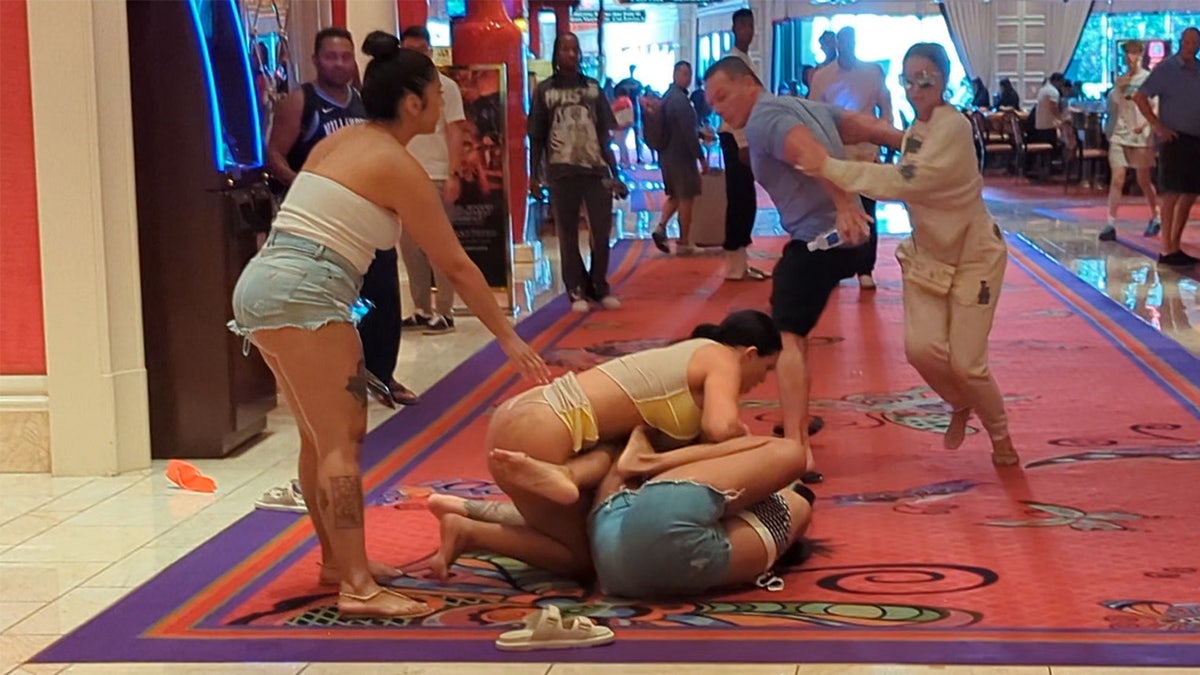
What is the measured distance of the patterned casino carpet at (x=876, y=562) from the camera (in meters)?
3.74

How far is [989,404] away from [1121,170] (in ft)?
29.2

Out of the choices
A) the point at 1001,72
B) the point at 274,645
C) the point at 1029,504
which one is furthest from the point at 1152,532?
the point at 1001,72

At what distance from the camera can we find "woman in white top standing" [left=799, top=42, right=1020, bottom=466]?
5.23 metres

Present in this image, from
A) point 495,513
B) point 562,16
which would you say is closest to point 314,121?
point 495,513

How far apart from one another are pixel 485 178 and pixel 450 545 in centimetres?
584

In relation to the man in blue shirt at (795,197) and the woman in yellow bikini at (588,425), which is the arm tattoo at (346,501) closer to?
Answer: the woman in yellow bikini at (588,425)

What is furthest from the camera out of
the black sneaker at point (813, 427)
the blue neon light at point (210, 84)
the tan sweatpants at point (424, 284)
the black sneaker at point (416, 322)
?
the black sneaker at point (416, 322)

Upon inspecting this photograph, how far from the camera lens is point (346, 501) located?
4016 millimetres

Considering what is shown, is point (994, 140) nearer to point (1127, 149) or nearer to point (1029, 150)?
point (1029, 150)

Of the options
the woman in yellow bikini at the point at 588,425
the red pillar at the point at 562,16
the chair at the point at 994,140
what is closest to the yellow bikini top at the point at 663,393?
the woman in yellow bikini at the point at 588,425

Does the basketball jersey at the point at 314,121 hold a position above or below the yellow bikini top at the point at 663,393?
above

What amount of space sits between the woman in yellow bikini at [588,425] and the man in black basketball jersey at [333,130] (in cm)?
248

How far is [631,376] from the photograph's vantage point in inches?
168

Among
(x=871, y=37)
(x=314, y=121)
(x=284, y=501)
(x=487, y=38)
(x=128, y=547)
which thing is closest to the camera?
(x=128, y=547)
